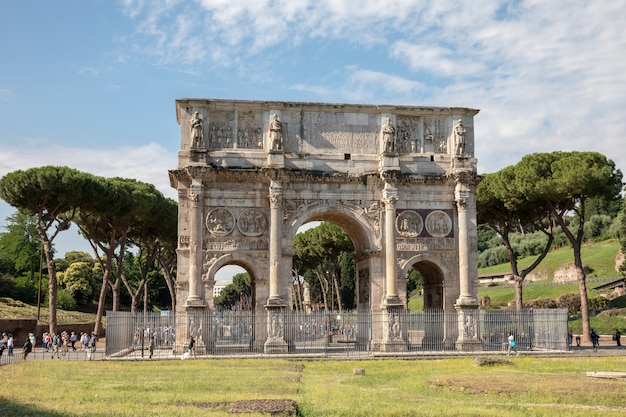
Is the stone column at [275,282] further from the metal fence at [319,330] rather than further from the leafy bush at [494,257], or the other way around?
the leafy bush at [494,257]

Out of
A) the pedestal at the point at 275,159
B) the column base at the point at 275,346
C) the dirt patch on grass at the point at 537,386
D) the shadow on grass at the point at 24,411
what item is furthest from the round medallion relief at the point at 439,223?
the shadow on grass at the point at 24,411

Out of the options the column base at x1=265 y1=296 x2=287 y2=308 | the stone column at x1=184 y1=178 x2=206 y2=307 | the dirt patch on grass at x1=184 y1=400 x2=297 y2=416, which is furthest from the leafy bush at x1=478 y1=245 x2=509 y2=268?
the dirt patch on grass at x1=184 y1=400 x2=297 y2=416

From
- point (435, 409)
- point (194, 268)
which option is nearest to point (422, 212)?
point (194, 268)

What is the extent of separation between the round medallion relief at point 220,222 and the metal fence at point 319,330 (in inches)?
138

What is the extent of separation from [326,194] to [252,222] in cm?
341

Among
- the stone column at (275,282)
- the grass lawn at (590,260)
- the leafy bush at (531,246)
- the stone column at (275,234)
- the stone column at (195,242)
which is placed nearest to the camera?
the stone column at (275,282)

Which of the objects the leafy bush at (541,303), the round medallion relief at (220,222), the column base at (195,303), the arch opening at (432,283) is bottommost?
the leafy bush at (541,303)

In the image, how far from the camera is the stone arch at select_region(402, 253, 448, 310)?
30.7m

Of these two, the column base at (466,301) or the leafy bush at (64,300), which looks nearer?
the column base at (466,301)

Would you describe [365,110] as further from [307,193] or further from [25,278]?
[25,278]

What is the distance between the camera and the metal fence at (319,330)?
92.7 ft

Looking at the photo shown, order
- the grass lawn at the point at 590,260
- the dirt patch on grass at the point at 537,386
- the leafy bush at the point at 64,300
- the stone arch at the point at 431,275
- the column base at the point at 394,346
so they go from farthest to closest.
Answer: the grass lawn at the point at 590,260, the leafy bush at the point at 64,300, the stone arch at the point at 431,275, the column base at the point at 394,346, the dirt patch on grass at the point at 537,386

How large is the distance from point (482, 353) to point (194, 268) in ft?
40.0

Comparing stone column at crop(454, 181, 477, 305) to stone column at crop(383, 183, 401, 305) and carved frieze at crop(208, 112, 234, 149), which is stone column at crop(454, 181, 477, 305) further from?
carved frieze at crop(208, 112, 234, 149)
